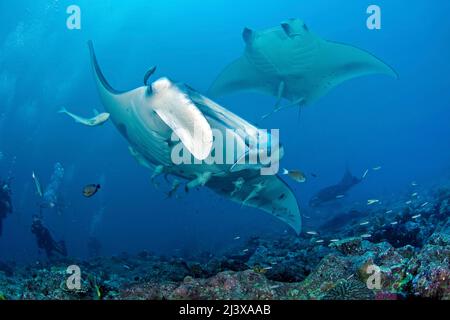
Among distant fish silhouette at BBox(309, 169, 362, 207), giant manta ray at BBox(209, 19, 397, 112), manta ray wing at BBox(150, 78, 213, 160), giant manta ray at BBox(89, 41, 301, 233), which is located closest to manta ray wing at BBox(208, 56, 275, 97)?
giant manta ray at BBox(209, 19, 397, 112)

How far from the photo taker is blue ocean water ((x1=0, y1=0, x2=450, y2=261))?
140 feet

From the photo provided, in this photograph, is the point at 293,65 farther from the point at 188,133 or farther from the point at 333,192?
the point at 333,192

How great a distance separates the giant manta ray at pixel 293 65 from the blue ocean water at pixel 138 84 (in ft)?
62.2

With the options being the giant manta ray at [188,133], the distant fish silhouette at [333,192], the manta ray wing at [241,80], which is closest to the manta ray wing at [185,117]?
the giant manta ray at [188,133]

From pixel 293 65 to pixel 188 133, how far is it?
6.05 m

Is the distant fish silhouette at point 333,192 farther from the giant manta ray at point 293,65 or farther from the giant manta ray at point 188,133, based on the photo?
the giant manta ray at point 188,133

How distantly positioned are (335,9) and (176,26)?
93.1 ft

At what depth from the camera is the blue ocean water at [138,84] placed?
140 ft

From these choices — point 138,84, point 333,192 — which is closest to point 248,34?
point 333,192

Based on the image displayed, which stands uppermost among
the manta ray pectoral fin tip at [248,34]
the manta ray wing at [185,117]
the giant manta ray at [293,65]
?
the manta ray pectoral fin tip at [248,34]

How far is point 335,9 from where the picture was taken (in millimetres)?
53969

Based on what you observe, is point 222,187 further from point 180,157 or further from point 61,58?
point 61,58
